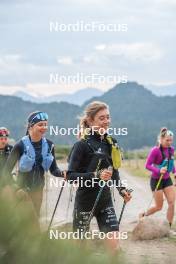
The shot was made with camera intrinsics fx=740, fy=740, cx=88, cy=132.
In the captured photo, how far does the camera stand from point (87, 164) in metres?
7.11

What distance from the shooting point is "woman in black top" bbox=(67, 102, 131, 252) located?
23.1 ft

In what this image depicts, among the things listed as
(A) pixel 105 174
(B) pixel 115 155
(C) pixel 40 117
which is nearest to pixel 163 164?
(C) pixel 40 117

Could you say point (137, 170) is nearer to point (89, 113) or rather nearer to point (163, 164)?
point (163, 164)

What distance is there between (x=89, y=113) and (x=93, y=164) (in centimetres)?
50

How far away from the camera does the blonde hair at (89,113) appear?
23.4 feet

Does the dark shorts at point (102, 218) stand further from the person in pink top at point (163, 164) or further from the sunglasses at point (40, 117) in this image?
the person in pink top at point (163, 164)

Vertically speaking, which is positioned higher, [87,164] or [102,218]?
[87,164]

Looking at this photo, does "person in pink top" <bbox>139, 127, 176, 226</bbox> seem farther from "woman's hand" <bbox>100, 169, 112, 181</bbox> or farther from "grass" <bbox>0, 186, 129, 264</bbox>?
"grass" <bbox>0, 186, 129, 264</bbox>

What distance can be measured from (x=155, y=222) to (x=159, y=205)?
94cm

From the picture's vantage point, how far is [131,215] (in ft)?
54.3

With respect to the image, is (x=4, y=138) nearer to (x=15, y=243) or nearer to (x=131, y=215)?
(x=131, y=215)

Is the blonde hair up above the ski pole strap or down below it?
above

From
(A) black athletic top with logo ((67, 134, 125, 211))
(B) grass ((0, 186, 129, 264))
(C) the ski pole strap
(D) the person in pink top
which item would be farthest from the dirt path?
(C) the ski pole strap

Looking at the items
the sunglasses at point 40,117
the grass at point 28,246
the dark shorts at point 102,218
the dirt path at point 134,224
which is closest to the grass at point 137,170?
the dirt path at point 134,224
